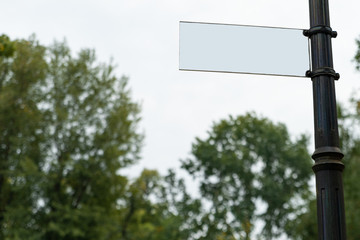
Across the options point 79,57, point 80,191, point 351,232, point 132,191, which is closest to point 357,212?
point 351,232

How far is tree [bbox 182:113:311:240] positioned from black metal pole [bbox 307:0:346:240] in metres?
35.8

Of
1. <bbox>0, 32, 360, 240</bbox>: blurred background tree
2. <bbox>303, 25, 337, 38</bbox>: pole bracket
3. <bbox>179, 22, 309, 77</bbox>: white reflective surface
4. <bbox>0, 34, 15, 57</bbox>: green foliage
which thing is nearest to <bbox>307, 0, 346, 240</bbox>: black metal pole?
<bbox>303, 25, 337, 38</bbox>: pole bracket

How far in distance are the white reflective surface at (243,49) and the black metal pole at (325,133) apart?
13cm

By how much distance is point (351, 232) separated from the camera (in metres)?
27.8

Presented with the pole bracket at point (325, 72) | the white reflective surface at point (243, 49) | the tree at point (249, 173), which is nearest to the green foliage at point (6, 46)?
the white reflective surface at point (243, 49)

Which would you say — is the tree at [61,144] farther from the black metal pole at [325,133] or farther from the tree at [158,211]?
the black metal pole at [325,133]

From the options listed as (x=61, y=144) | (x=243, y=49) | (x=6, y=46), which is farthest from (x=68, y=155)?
(x=243, y=49)

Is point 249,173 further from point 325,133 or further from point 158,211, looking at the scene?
point 325,133

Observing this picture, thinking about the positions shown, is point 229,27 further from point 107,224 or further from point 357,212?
point 357,212

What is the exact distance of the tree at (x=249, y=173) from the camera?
40.8 m

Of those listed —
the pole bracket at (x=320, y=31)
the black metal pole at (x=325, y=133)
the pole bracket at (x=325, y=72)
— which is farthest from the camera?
the pole bracket at (x=320, y=31)

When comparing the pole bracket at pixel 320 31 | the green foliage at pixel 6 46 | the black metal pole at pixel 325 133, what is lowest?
the black metal pole at pixel 325 133

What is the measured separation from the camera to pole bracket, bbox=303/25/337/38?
158 inches

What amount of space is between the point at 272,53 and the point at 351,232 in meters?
25.6
